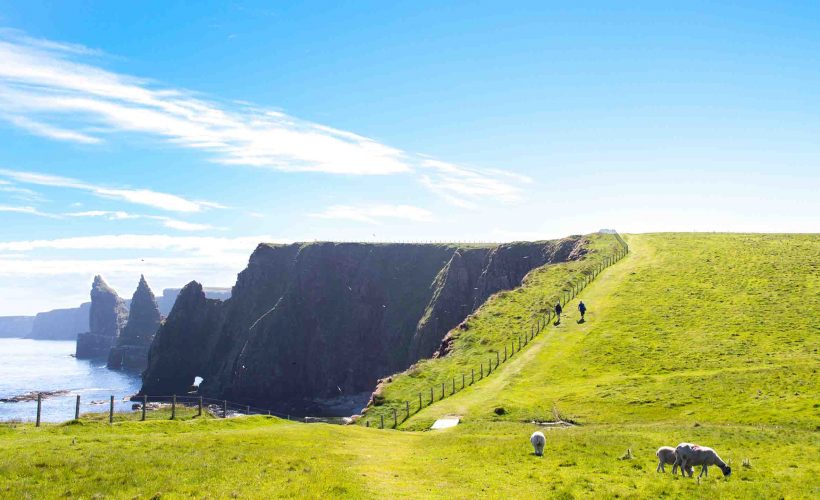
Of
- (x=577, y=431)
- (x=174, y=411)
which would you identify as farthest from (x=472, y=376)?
(x=174, y=411)

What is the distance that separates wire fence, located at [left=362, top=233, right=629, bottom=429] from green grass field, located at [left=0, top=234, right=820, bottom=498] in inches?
77.6

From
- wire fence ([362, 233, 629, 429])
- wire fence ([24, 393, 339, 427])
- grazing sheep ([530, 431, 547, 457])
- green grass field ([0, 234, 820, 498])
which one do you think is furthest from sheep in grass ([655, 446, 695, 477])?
wire fence ([24, 393, 339, 427])

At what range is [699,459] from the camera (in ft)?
83.3

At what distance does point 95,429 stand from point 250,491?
58.6ft

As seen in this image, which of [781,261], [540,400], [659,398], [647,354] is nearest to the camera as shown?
[659,398]

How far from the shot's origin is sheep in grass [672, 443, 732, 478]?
25.2 meters

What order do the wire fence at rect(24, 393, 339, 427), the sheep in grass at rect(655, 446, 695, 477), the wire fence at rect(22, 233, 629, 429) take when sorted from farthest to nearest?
the wire fence at rect(22, 233, 629, 429) < the wire fence at rect(24, 393, 339, 427) < the sheep in grass at rect(655, 446, 695, 477)

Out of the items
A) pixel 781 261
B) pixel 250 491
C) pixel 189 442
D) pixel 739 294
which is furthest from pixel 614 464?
pixel 781 261

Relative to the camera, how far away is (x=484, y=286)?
182 m

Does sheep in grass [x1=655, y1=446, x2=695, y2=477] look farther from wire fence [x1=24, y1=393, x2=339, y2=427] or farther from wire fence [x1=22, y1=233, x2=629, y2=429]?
wire fence [x1=24, y1=393, x2=339, y2=427]

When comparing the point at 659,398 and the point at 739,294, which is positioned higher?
the point at 739,294

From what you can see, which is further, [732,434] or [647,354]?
[647,354]

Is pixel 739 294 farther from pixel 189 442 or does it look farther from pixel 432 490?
pixel 189 442

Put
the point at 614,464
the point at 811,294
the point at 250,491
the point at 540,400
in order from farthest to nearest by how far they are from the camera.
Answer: the point at 811,294, the point at 540,400, the point at 614,464, the point at 250,491
